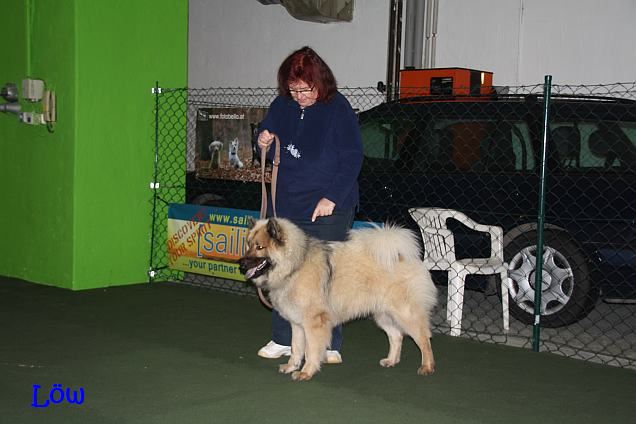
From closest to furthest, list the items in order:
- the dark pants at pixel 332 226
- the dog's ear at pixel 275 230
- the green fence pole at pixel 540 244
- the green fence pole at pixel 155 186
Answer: the dog's ear at pixel 275 230
the dark pants at pixel 332 226
the green fence pole at pixel 540 244
the green fence pole at pixel 155 186


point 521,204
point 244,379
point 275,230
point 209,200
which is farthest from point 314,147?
point 209,200

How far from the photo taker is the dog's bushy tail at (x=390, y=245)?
4.51 metres

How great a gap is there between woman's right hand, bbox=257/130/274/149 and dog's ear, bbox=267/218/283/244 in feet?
2.10

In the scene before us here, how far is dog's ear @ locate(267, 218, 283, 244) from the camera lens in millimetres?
4277

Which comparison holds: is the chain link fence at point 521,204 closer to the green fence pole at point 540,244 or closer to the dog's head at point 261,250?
the green fence pole at point 540,244

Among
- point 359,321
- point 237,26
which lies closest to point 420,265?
point 359,321

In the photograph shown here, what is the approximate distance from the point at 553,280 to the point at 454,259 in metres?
0.74

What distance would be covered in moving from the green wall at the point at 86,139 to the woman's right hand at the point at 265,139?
107 inches

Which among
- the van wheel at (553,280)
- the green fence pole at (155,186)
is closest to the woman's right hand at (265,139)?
the van wheel at (553,280)

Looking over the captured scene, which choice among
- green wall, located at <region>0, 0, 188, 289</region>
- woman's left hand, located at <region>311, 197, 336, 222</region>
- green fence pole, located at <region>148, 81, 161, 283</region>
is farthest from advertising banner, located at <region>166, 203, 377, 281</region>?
woman's left hand, located at <region>311, 197, 336, 222</region>

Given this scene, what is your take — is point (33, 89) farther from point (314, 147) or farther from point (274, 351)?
point (274, 351)

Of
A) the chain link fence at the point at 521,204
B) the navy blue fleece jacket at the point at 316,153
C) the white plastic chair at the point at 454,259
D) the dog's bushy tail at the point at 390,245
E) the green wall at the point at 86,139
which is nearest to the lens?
the dog's bushy tail at the point at 390,245

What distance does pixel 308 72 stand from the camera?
454 centimetres

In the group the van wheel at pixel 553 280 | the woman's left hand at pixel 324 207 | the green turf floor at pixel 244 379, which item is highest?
the woman's left hand at pixel 324 207
